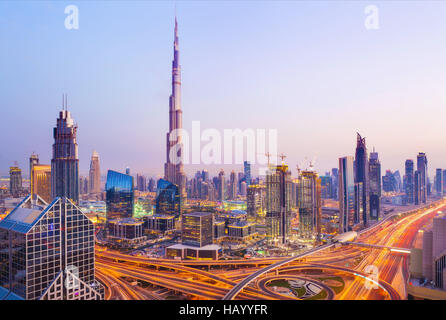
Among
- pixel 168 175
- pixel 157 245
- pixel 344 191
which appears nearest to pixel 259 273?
pixel 157 245

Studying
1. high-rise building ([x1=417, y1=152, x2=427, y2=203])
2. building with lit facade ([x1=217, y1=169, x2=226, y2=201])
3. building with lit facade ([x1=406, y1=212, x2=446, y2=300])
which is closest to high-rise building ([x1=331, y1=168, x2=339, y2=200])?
high-rise building ([x1=417, y1=152, x2=427, y2=203])

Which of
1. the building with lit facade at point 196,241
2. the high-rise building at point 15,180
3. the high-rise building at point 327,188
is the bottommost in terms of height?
the building with lit facade at point 196,241

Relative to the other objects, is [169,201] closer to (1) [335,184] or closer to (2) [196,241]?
(2) [196,241]

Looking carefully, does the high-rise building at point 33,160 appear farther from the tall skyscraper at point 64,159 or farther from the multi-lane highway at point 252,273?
the multi-lane highway at point 252,273

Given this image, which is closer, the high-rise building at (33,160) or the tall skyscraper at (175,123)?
the high-rise building at (33,160)

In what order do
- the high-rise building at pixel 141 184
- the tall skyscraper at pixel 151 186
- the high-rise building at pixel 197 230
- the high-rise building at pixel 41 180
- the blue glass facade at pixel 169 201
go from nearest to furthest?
the high-rise building at pixel 197 230 → the high-rise building at pixel 41 180 → the blue glass facade at pixel 169 201 → the tall skyscraper at pixel 151 186 → the high-rise building at pixel 141 184

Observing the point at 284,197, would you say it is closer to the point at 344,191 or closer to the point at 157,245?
the point at 344,191

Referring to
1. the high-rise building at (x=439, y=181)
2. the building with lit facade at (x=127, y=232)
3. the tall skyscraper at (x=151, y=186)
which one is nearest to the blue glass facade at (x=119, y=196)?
the building with lit facade at (x=127, y=232)
